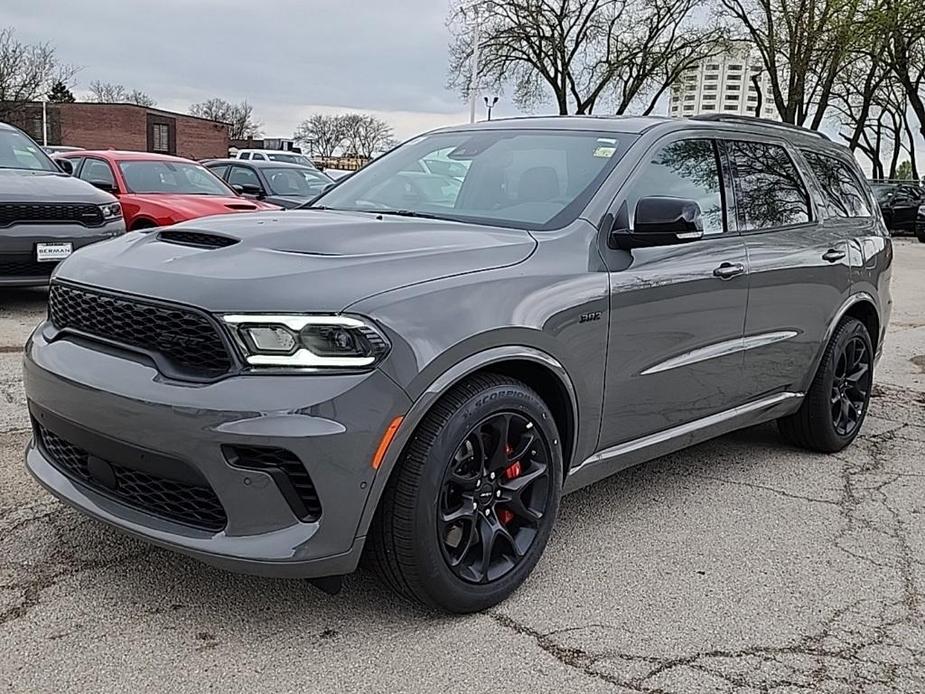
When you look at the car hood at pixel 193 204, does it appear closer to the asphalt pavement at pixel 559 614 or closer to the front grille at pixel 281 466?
the asphalt pavement at pixel 559 614

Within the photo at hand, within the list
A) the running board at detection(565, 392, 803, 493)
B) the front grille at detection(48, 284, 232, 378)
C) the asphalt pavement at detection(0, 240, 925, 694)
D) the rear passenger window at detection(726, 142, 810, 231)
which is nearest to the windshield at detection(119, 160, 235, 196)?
the asphalt pavement at detection(0, 240, 925, 694)

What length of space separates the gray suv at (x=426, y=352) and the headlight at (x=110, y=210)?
185 inches

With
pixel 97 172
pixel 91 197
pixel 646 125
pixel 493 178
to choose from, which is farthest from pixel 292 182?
pixel 646 125

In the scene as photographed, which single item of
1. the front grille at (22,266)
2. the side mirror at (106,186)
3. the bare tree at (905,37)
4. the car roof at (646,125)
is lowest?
the front grille at (22,266)

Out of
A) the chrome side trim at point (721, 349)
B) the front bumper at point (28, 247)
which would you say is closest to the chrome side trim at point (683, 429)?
the chrome side trim at point (721, 349)

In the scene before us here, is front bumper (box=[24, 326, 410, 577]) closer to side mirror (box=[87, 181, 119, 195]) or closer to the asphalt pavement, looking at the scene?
the asphalt pavement

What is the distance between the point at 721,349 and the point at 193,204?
289 inches

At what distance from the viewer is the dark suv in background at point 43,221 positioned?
7.65 m

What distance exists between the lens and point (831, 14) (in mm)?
27641

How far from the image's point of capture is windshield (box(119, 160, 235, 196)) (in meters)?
10.6

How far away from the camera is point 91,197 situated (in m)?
8.30

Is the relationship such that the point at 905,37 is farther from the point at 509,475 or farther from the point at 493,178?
the point at 509,475

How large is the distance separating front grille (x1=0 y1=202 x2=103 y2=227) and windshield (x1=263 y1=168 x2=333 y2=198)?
5.31 m

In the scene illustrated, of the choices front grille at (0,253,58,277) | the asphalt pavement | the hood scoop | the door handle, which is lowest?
the asphalt pavement
